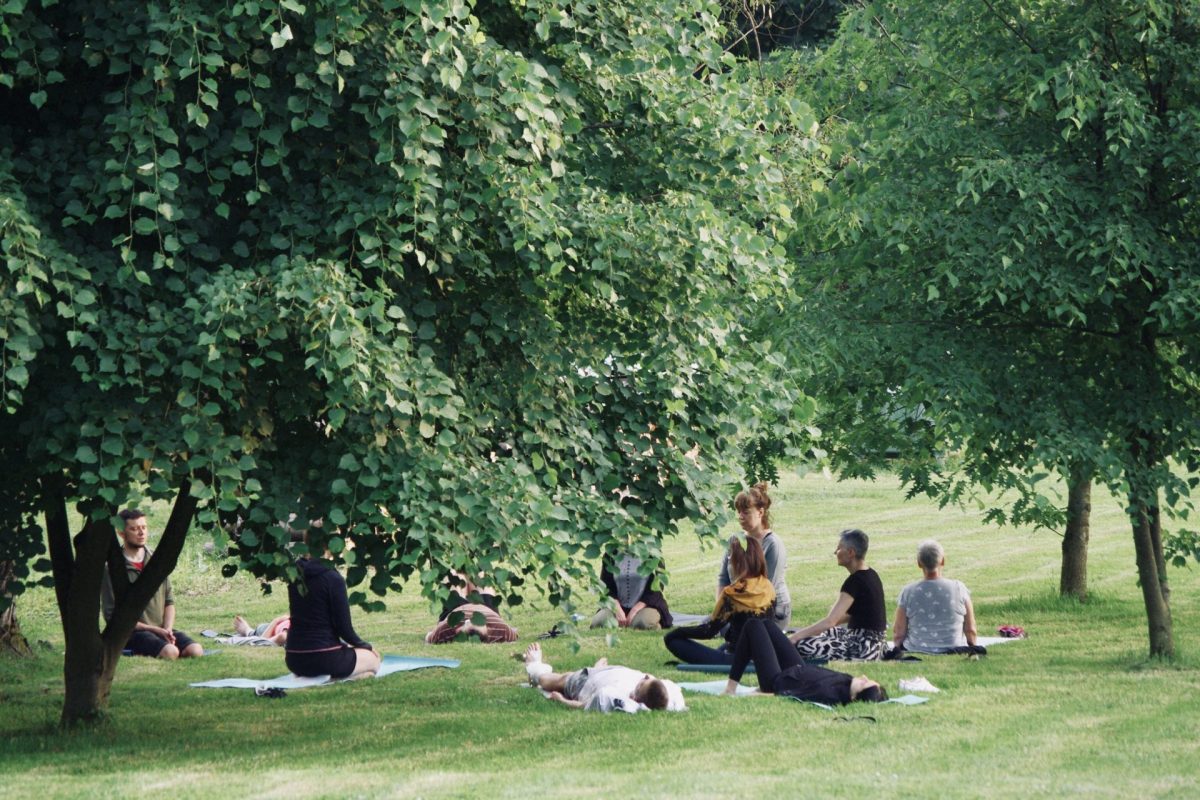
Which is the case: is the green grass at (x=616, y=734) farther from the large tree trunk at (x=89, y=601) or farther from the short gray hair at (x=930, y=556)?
the short gray hair at (x=930, y=556)

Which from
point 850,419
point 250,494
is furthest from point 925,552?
point 250,494

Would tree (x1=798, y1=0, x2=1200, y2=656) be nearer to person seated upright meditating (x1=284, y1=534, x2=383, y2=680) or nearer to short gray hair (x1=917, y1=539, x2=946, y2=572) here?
short gray hair (x1=917, y1=539, x2=946, y2=572)

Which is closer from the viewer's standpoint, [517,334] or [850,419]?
[517,334]

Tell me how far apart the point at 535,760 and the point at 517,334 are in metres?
2.44

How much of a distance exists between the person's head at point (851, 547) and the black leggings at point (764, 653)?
5.71 ft

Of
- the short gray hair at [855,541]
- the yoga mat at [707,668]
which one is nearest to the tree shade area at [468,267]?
the short gray hair at [855,541]

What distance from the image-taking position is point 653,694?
386 inches

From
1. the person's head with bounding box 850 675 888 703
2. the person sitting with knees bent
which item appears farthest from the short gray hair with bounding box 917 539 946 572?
the person sitting with knees bent

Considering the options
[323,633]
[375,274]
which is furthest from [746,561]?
[375,274]

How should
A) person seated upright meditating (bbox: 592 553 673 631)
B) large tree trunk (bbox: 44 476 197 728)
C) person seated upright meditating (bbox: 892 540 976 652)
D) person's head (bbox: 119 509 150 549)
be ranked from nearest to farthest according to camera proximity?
1. large tree trunk (bbox: 44 476 197 728)
2. person seated upright meditating (bbox: 892 540 976 652)
3. person's head (bbox: 119 509 150 549)
4. person seated upright meditating (bbox: 592 553 673 631)

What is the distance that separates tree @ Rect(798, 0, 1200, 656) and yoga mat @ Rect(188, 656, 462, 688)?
4259mm

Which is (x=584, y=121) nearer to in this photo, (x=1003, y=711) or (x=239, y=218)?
(x=239, y=218)

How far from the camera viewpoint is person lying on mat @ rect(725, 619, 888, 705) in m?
10.0

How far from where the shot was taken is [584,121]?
371 inches
